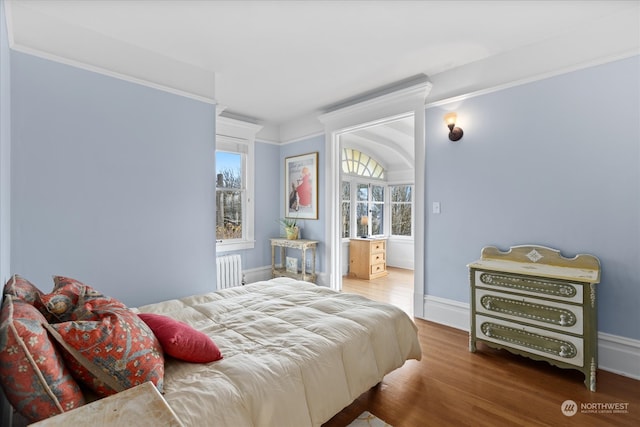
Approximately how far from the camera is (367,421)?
1775 millimetres

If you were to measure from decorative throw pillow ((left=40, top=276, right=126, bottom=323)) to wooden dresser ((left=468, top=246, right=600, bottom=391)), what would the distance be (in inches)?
105

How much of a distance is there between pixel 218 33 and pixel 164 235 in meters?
1.86

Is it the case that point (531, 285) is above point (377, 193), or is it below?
below

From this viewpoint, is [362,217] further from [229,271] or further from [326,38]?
[326,38]

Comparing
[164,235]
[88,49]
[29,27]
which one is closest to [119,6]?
[88,49]

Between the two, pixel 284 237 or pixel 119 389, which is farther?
pixel 284 237

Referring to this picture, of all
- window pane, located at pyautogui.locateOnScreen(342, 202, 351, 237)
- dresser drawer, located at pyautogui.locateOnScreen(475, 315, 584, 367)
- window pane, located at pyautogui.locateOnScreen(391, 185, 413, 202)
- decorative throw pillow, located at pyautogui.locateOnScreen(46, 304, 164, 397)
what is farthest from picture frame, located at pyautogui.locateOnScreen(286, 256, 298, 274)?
decorative throw pillow, located at pyautogui.locateOnScreen(46, 304, 164, 397)

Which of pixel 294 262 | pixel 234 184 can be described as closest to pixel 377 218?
pixel 294 262

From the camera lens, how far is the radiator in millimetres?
4148

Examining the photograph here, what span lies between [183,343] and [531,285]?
248 centimetres

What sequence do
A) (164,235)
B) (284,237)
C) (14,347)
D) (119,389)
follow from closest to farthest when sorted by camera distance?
(14,347) → (119,389) → (164,235) → (284,237)

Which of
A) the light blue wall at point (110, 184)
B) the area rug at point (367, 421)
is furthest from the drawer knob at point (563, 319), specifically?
the light blue wall at point (110, 184)

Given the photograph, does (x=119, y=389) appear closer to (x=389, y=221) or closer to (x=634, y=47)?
(x=634, y=47)

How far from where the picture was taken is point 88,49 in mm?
2469
